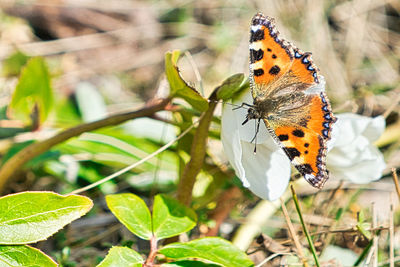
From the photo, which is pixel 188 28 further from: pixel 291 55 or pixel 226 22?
pixel 291 55


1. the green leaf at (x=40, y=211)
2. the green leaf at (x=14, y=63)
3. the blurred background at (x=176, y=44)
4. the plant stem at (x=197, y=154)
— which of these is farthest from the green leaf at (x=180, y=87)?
the green leaf at (x=14, y=63)

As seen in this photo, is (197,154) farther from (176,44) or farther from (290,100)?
(176,44)

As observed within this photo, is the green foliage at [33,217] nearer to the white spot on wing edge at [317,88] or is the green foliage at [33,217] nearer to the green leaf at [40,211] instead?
the green leaf at [40,211]

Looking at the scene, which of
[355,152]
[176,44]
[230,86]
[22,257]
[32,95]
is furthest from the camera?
[176,44]

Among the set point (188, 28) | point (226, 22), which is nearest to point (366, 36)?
point (226, 22)

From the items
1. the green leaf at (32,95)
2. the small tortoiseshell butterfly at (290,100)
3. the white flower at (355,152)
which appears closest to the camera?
the small tortoiseshell butterfly at (290,100)

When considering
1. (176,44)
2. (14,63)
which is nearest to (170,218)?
(14,63)

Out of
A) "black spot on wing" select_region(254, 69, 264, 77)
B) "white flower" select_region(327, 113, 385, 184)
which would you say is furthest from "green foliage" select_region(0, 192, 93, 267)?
"white flower" select_region(327, 113, 385, 184)
